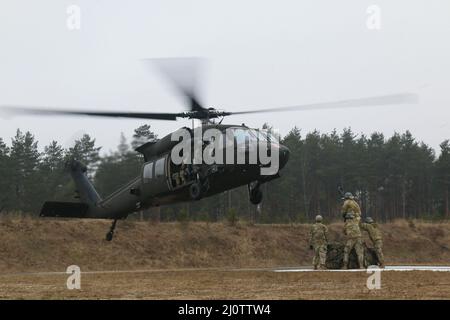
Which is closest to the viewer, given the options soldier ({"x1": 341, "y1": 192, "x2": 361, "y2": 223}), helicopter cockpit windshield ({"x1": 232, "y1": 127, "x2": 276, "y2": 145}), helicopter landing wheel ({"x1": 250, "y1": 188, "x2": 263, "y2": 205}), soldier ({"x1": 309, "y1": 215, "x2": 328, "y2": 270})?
helicopter cockpit windshield ({"x1": 232, "y1": 127, "x2": 276, "y2": 145})

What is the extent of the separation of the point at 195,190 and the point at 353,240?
5333 mm

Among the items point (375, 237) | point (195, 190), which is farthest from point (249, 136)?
point (375, 237)

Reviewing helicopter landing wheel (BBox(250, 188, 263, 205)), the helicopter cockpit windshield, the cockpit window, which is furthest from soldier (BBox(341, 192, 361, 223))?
the cockpit window

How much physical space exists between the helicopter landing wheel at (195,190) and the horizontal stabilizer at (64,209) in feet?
21.2

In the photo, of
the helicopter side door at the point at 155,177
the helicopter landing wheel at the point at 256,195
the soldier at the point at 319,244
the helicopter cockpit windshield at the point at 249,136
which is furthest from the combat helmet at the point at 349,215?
the helicopter side door at the point at 155,177

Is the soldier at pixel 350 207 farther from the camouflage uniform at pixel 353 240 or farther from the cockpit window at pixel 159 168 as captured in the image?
the cockpit window at pixel 159 168

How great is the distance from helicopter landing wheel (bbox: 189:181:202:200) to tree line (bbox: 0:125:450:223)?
136 ft

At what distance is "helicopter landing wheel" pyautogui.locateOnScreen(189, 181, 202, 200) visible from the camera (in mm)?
20188

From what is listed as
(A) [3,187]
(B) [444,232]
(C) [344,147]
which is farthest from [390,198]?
(A) [3,187]

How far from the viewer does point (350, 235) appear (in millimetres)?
20266

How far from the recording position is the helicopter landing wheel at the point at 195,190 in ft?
66.2

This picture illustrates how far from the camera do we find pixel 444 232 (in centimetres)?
4709

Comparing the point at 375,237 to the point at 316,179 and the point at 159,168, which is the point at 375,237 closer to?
the point at 159,168

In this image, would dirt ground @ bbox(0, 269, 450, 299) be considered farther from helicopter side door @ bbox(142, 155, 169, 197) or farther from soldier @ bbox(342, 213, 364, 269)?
helicopter side door @ bbox(142, 155, 169, 197)
